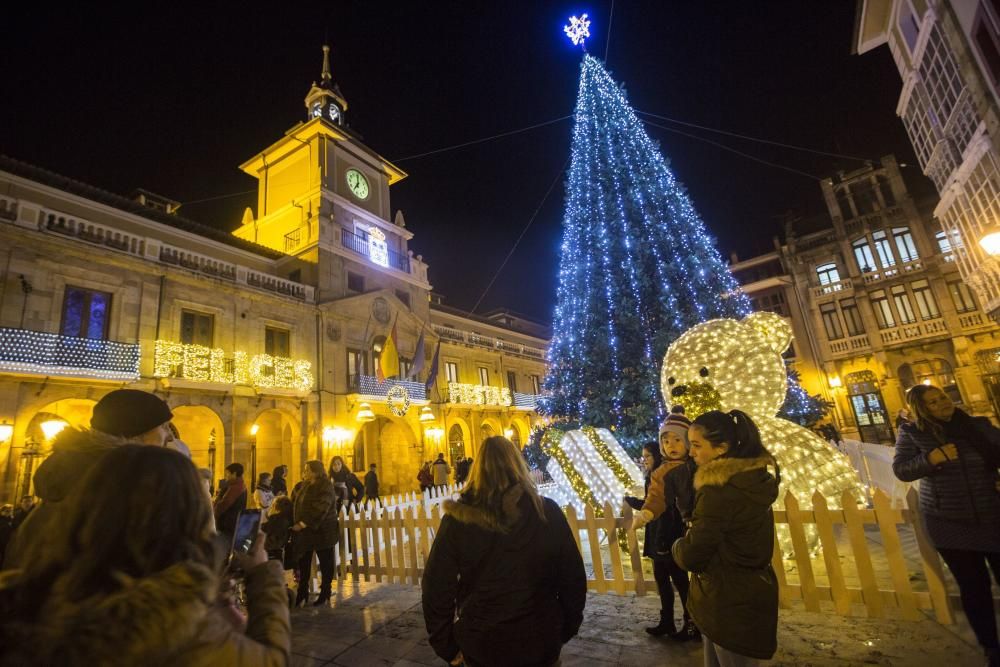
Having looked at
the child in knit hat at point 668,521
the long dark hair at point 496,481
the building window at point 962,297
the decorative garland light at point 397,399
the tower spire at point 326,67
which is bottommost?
the child in knit hat at point 668,521

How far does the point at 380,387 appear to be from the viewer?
19453 mm

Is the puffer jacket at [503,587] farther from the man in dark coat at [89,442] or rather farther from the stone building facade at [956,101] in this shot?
the stone building facade at [956,101]

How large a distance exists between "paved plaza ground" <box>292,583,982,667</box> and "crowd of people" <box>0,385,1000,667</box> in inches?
11.8

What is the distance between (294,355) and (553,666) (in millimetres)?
17396

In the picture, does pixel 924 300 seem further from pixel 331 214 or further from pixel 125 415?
pixel 125 415

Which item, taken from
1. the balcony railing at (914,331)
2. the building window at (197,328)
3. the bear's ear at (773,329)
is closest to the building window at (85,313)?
Result: the building window at (197,328)

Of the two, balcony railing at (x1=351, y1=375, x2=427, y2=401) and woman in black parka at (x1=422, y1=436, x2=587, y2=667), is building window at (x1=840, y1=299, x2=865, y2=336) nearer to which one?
balcony railing at (x1=351, y1=375, x2=427, y2=401)

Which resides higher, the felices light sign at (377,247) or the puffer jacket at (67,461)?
the felices light sign at (377,247)

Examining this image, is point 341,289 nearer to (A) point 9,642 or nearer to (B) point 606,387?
(B) point 606,387

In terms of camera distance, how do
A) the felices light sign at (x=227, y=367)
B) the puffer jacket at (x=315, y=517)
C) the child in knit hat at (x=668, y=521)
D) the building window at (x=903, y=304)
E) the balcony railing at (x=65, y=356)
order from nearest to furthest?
1. the child in knit hat at (x=668, y=521)
2. the puffer jacket at (x=315, y=517)
3. the balcony railing at (x=65, y=356)
4. the felices light sign at (x=227, y=367)
5. the building window at (x=903, y=304)

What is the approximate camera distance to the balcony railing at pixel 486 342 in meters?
25.0

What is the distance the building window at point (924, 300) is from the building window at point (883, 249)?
155 centimetres

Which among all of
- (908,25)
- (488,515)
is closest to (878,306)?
(908,25)

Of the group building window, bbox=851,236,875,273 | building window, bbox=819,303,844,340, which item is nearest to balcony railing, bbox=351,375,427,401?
building window, bbox=819,303,844,340
